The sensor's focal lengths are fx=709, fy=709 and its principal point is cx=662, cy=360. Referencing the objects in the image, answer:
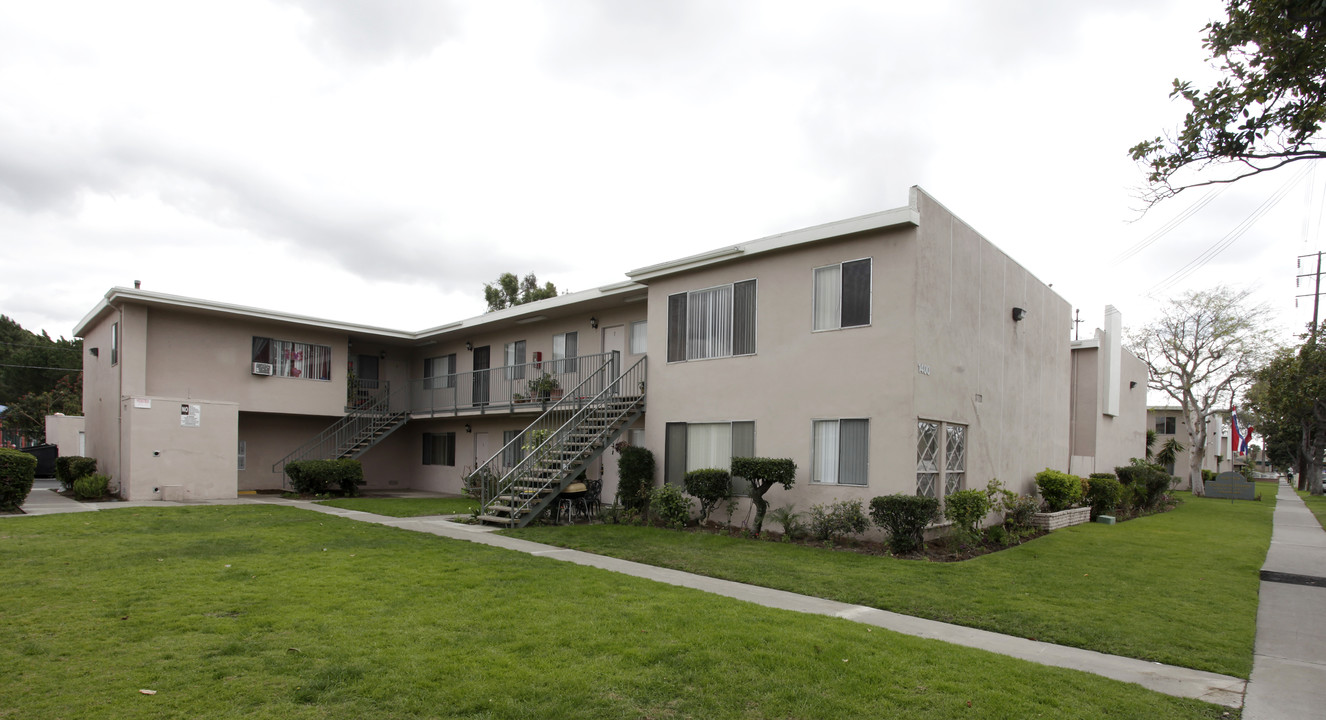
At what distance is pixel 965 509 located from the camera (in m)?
11.8

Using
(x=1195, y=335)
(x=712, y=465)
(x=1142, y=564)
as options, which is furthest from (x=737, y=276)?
(x=1195, y=335)

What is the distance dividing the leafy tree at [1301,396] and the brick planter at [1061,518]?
2032 centimetres

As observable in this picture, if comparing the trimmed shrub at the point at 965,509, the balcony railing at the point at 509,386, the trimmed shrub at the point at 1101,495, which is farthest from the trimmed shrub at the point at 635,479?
the trimmed shrub at the point at 1101,495

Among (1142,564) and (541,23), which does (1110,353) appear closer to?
(1142,564)

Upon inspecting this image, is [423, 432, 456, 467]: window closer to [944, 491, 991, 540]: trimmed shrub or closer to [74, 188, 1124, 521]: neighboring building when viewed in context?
[74, 188, 1124, 521]: neighboring building

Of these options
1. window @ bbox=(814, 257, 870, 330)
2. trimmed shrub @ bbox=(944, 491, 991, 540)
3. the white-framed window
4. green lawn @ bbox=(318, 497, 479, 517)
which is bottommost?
green lawn @ bbox=(318, 497, 479, 517)

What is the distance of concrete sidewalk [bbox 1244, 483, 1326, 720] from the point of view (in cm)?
512

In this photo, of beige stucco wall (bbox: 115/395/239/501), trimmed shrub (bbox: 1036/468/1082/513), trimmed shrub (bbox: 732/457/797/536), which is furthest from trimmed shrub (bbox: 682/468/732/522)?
beige stucco wall (bbox: 115/395/239/501)

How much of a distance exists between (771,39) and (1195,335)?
1383 inches

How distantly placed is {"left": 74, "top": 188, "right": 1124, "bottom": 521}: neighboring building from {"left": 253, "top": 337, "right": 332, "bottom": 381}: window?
0.06 m

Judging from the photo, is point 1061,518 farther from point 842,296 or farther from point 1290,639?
point 1290,639

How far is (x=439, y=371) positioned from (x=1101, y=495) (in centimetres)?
2036

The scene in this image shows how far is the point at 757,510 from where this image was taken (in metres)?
12.8

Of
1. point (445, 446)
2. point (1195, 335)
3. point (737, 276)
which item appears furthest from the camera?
point (1195, 335)
